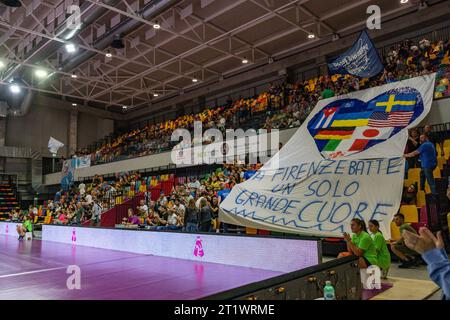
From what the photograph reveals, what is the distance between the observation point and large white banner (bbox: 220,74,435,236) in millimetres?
7727

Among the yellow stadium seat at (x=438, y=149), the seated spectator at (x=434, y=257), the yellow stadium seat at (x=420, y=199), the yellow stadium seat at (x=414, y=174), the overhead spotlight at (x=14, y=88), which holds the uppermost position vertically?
the overhead spotlight at (x=14, y=88)

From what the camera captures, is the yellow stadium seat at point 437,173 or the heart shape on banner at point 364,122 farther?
the heart shape on banner at point 364,122

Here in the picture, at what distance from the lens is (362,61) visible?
12.0m

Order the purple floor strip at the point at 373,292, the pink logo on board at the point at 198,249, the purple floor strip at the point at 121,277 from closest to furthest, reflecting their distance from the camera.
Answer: the purple floor strip at the point at 373,292 → the purple floor strip at the point at 121,277 → the pink logo on board at the point at 198,249

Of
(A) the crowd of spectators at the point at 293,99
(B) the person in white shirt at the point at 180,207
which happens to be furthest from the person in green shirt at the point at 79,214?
(B) the person in white shirt at the point at 180,207

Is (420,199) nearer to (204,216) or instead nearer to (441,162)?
(441,162)

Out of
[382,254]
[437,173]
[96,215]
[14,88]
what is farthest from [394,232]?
[14,88]

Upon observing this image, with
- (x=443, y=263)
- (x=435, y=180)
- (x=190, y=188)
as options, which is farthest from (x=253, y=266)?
(x=190, y=188)

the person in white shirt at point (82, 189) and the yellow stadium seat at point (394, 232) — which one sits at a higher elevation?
the person in white shirt at point (82, 189)

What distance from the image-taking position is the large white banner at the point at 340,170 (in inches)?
304

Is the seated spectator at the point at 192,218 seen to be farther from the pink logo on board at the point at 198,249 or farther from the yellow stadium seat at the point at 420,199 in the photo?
the yellow stadium seat at the point at 420,199

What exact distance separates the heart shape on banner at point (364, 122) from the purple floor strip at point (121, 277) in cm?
504

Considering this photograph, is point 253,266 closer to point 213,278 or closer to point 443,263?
point 213,278

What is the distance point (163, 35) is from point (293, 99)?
24.4 ft
